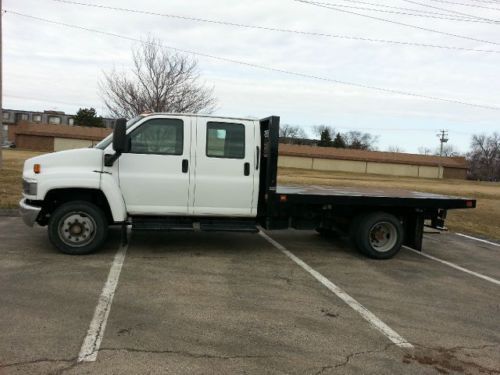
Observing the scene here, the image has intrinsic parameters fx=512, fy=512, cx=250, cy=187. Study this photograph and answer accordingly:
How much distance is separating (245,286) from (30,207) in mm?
3410

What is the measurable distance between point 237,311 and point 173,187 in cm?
284

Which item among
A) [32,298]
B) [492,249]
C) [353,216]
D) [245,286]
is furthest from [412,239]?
[32,298]

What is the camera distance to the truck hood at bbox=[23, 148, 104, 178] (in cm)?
742

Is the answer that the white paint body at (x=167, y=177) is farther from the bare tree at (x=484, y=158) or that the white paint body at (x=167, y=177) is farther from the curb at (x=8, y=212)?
the bare tree at (x=484, y=158)

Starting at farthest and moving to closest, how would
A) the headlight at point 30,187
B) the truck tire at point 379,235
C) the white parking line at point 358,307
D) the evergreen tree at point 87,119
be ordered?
the evergreen tree at point 87,119, the truck tire at point 379,235, the headlight at point 30,187, the white parking line at point 358,307

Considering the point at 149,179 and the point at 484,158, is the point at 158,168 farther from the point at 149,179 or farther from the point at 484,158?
the point at 484,158

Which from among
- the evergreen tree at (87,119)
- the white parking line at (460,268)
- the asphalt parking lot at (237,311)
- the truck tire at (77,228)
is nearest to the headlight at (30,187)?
the truck tire at (77,228)

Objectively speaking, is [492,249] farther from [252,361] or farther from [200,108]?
[200,108]

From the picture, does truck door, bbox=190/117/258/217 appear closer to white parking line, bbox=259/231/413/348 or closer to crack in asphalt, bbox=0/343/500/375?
white parking line, bbox=259/231/413/348

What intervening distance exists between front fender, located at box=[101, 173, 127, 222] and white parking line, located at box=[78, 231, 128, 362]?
28.7 inches

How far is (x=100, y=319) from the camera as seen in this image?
197 inches

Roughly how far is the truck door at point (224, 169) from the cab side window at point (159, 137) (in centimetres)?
29

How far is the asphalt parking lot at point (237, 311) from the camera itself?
4242mm

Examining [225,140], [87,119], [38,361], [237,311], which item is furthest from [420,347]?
[87,119]
